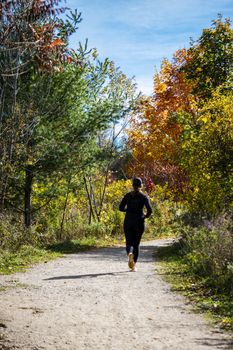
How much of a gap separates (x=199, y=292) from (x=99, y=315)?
8.55 ft

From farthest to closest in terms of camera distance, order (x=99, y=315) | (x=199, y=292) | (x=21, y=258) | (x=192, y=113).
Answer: (x=192, y=113), (x=21, y=258), (x=199, y=292), (x=99, y=315)

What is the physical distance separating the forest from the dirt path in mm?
1246

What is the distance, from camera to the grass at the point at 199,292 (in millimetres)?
6836

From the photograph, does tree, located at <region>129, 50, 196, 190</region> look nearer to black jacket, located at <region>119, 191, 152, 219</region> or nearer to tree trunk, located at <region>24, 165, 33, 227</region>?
tree trunk, located at <region>24, 165, 33, 227</region>

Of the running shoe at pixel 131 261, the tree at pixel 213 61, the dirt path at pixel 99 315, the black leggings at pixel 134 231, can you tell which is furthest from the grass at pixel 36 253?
the tree at pixel 213 61

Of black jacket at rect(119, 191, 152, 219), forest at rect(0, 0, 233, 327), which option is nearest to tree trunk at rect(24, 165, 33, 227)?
forest at rect(0, 0, 233, 327)

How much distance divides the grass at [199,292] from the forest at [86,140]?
12cm

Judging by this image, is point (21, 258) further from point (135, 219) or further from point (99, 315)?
point (99, 315)

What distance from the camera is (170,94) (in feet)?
75.0

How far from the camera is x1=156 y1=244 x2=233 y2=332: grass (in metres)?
6.84

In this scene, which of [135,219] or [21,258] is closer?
[135,219]

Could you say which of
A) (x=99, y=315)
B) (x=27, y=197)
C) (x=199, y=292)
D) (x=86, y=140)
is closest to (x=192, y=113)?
(x=86, y=140)

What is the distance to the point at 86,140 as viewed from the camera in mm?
17594

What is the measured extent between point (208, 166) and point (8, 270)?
253 inches
